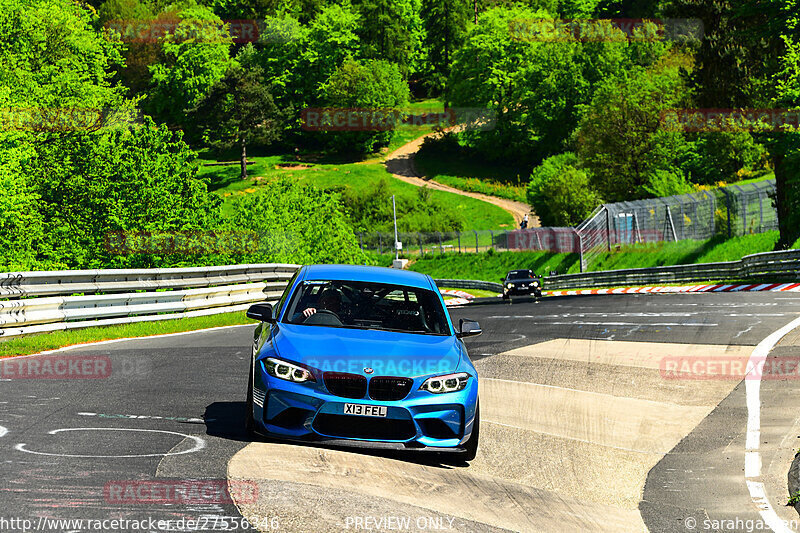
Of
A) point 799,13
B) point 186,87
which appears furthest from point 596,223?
point 186,87

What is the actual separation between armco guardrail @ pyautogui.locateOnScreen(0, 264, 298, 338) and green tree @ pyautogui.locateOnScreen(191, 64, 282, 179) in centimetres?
8380

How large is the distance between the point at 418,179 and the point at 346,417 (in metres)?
99.9

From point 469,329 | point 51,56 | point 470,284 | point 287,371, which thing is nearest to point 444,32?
point 51,56

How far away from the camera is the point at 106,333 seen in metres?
16.8

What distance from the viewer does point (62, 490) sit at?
559 centimetres

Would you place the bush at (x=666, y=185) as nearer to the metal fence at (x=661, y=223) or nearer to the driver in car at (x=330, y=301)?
the metal fence at (x=661, y=223)

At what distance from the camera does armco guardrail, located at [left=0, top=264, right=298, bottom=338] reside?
15242mm

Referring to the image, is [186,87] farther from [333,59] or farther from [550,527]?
[550,527]

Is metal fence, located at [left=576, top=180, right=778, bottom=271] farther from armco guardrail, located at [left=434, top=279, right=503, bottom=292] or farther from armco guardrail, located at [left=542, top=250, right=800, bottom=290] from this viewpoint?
armco guardrail, located at [left=434, top=279, right=503, bottom=292]

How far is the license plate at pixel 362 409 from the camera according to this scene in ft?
23.4

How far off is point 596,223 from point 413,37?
3978 inches

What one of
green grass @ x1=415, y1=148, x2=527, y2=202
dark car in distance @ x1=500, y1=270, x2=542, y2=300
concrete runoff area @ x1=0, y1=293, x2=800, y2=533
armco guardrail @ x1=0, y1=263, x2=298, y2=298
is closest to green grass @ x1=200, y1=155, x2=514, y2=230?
Result: green grass @ x1=415, y1=148, x2=527, y2=202

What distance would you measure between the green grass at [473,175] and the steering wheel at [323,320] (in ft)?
307

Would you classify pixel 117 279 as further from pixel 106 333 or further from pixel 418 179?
pixel 418 179
